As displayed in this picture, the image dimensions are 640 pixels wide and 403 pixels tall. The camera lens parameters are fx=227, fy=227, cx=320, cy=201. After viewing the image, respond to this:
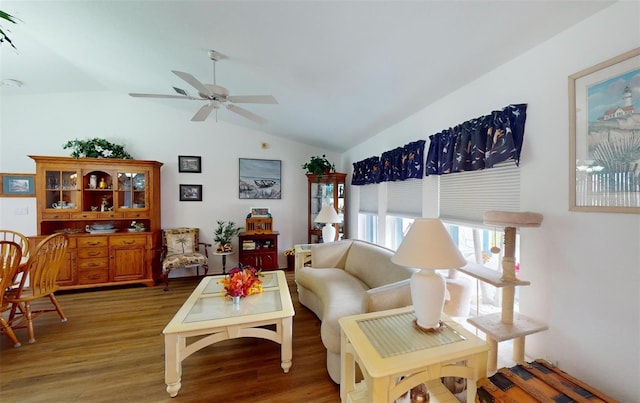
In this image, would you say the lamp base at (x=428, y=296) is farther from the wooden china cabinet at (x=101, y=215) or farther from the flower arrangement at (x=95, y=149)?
the flower arrangement at (x=95, y=149)

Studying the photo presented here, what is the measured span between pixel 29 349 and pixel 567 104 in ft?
15.2

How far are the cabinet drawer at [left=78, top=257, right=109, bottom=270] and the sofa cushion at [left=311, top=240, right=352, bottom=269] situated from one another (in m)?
3.22

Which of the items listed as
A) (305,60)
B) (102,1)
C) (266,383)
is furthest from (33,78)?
(266,383)

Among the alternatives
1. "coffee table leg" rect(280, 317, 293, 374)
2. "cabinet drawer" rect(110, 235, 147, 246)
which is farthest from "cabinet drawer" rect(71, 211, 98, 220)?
"coffee table leg" rect(280, 317, 293, 374)

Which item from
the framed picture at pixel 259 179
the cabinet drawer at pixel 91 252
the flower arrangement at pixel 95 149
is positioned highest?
the flower arrangement at pixel 95 149

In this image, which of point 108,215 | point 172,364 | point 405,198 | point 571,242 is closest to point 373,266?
point 405,198

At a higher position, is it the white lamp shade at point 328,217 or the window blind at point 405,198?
the window blind at point 405,198

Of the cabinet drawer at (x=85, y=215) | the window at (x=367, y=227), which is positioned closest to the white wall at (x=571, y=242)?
the window at (x=367, y=227)

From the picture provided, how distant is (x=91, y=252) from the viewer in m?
3.43

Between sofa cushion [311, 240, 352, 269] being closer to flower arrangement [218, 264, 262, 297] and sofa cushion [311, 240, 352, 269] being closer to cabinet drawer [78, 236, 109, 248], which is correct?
flower arrangement [218, 264, 262, 297]

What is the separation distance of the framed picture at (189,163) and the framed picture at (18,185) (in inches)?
78.8

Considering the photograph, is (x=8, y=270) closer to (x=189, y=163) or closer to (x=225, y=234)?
(x=225, y=234)

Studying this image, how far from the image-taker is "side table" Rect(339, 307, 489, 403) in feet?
3.45

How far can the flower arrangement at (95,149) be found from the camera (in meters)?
3.53
